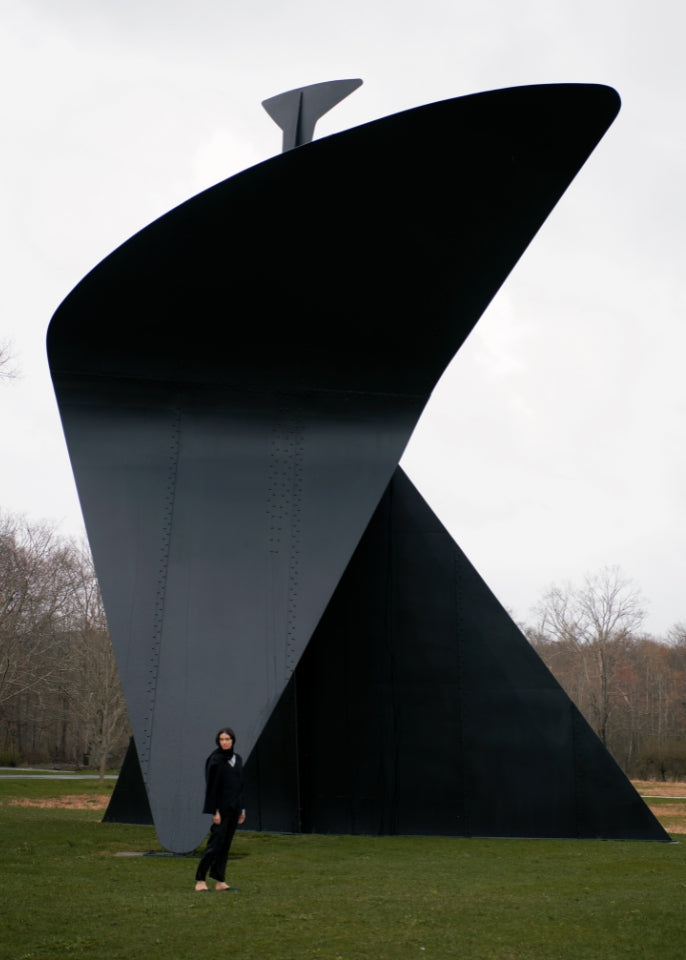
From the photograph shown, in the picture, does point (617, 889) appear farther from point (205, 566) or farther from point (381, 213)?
point (381, 213)

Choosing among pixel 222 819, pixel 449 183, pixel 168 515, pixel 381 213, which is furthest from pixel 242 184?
pixel 222 819

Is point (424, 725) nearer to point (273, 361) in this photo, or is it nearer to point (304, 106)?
point (273, 361)

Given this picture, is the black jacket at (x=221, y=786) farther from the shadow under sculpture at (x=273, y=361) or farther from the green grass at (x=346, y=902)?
the shadow under sculpture at (x=273, y=361)

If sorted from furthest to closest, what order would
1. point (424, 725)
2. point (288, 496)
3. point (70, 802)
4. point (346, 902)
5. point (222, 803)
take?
point (70, 802) < point (424, 725) < point (288, 496) < point (222, 803) < point (346, 902)

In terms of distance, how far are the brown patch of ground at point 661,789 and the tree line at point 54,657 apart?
15.9 metres

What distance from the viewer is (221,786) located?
677 centimetres

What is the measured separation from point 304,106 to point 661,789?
25.6 m

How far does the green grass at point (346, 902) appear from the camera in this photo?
15.4 ft

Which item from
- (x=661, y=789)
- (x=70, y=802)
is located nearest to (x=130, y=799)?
(x=70, y=802)

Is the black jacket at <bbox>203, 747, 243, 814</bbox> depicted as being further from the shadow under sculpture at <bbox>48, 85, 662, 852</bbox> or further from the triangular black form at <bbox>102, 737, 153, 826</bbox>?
the triangular black form at <bbox>102, 737, 153, 826</bbox>

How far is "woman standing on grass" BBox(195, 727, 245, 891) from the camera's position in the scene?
6.58m

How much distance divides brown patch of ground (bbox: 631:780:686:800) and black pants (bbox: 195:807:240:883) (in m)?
22.7

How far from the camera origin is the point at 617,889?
6875 millimetres

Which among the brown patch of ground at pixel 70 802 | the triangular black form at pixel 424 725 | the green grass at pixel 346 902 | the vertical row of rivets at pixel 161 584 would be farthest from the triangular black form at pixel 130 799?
the brown patch of ground at pixel 70 802
